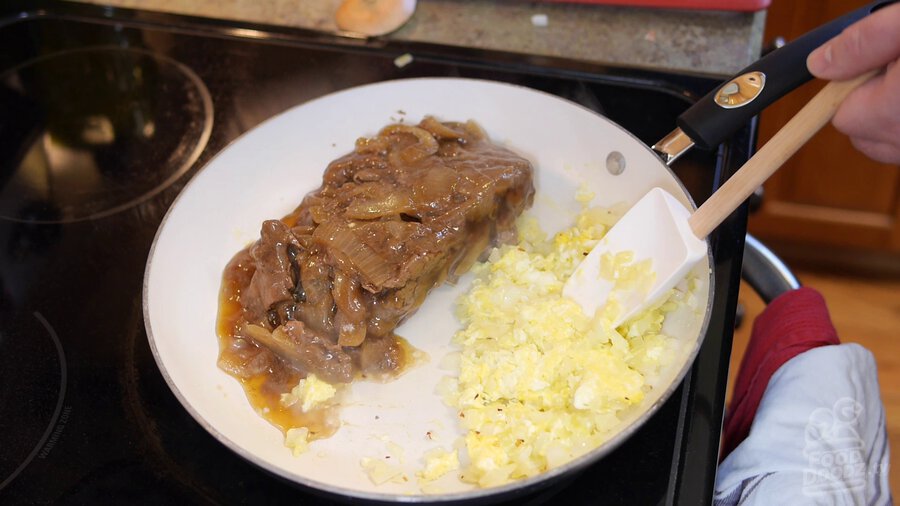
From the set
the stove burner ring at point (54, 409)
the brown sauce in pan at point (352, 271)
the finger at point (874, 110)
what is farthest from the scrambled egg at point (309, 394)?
the finger at point (874, 110)

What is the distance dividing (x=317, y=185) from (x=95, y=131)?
598 mm

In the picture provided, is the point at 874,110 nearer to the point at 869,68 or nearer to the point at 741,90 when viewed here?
the point at 869,68

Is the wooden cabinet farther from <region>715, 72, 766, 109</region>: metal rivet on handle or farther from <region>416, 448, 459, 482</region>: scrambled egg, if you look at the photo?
<region>416, 448, 459, 482</region>: scrambled egg

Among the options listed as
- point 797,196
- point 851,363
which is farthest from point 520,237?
point 797,196

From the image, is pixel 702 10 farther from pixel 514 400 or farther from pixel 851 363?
pixel 514 400

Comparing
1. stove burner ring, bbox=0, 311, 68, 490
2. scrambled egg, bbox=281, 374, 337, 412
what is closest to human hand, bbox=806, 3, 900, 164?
scrambled egg, bbox=281, 374, 337, 412

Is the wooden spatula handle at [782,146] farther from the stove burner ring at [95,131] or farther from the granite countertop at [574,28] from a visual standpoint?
the stove burner ring at [95,131]

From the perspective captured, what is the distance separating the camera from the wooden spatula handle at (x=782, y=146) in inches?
45.0

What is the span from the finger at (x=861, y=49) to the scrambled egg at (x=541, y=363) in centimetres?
43

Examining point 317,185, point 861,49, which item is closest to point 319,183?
point 317,185

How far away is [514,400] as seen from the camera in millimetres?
1231

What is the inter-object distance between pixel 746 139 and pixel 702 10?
1.43 feet

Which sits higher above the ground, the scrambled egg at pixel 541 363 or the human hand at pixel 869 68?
the human hand at pixel 869 68

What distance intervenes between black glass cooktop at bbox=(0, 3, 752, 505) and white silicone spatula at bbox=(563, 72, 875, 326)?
0.45 feet
